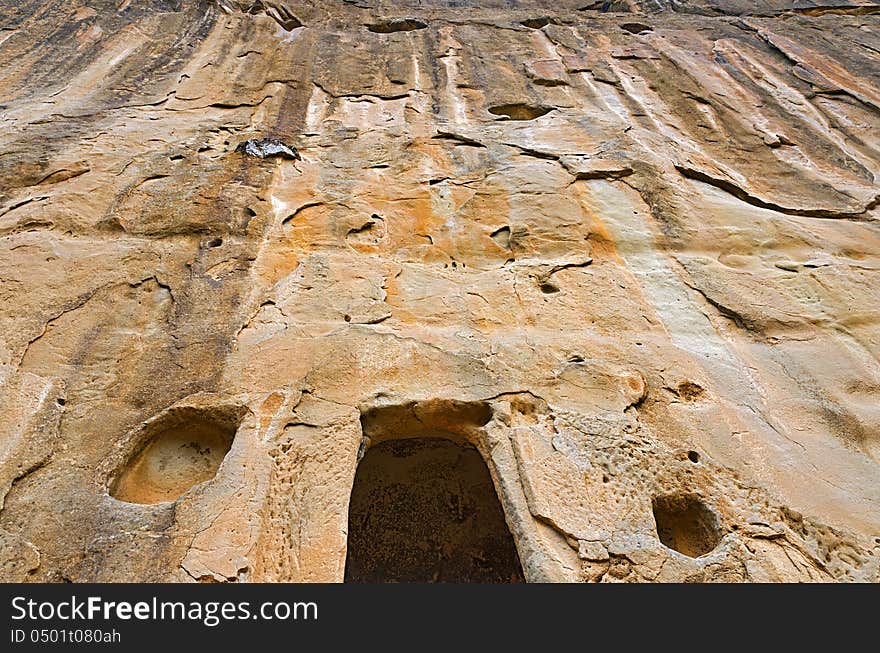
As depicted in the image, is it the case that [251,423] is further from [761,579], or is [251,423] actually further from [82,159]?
→ [82,159]

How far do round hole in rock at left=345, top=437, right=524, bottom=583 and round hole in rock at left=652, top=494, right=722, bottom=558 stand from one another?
2.13m

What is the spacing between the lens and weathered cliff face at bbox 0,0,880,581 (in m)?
2.61

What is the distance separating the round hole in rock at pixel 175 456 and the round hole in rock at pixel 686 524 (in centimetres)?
210

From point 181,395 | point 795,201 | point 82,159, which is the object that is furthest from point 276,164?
point 795,201

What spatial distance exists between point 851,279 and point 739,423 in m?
1.60

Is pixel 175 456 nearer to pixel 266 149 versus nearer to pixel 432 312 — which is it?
pixel 432 312

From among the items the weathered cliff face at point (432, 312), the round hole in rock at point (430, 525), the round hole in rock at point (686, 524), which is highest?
the weathered cliff face at point (432, 312)

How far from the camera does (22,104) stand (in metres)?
5.06

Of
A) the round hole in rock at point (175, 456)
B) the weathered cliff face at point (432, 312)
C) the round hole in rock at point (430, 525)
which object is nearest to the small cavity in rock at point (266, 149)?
the weathered cliff face at point (432, 312)

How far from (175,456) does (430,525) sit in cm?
271

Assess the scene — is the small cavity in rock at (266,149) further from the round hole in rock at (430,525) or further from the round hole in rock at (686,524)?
the round hole in rock at (686,524)

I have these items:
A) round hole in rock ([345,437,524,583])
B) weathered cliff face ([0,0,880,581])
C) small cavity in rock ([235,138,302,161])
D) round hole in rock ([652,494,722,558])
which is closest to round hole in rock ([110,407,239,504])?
weathered cliff face ([0,0,880,581])

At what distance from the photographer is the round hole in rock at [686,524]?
2.70 meters

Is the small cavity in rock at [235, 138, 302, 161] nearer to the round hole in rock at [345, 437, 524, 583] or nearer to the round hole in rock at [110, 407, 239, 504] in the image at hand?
the round hole in rock at [110, 407, 239, 504]
